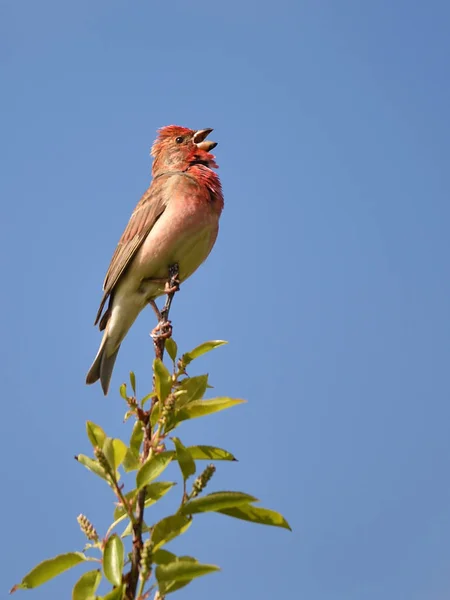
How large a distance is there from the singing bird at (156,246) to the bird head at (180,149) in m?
0.22

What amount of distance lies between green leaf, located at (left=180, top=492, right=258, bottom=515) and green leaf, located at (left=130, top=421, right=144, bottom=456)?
1.48ft

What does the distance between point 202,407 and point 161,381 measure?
0.21m

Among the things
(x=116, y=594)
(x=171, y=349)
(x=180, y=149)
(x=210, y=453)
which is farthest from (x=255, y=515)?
(x=180, y=149)

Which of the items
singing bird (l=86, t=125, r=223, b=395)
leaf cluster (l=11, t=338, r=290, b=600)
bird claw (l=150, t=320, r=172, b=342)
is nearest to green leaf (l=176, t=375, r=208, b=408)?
leaf cluster (l=11, t=338, r=290, b=600)

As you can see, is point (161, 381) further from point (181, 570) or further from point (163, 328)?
point (163, 328)

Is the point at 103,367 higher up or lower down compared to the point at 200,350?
higher up

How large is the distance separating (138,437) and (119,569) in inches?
24.5

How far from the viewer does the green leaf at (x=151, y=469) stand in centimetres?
214

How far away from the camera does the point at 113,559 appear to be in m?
2.01

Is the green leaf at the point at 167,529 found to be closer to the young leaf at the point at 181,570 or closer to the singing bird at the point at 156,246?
the young leaf at the point at 181,570

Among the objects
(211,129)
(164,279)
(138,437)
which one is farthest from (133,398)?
(211,129)

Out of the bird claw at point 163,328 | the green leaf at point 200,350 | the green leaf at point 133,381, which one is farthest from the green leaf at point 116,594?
the bird claw at point 163,328

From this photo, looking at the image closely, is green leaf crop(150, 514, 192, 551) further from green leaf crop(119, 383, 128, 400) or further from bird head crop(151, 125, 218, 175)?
bird head crop(151, 125, 218, 175)

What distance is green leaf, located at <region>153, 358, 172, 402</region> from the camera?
8.18 ft
